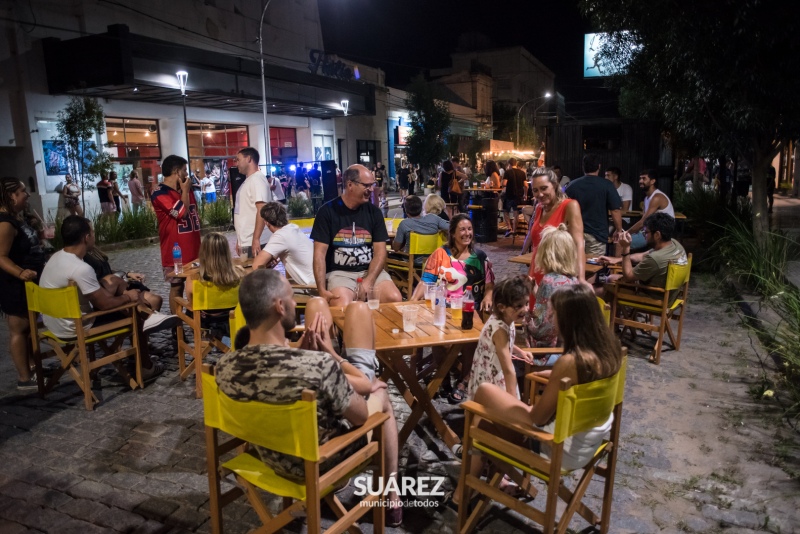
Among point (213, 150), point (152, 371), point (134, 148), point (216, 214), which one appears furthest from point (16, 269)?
point (213, 150)

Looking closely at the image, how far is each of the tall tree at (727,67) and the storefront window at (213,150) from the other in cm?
1672

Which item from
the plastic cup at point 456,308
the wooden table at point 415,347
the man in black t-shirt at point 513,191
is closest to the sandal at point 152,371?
the wooden table at point 415,347

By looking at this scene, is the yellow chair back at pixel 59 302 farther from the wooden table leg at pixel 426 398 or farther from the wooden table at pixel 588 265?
the wooden table at pixel 588 265

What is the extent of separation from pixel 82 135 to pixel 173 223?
1102 cm

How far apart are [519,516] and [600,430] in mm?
786

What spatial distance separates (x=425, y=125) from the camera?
34.1 m

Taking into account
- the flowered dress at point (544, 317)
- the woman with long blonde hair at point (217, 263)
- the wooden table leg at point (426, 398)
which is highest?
the woman with long blonde hair at point (217, 263)

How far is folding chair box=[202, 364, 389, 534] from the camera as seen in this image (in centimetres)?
216

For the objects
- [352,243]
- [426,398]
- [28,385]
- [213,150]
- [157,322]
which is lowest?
[28,385]

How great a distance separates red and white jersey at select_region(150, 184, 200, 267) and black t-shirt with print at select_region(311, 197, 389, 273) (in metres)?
1.86

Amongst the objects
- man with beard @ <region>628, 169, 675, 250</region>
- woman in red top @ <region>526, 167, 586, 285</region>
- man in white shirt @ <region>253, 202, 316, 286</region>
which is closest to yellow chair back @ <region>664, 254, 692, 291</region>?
woman in red top @ <region>526, 167, 586, 285</region>

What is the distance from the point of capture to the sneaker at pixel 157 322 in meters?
4.94

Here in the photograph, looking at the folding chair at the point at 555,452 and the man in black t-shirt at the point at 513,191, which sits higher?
the man in black t-shirt at the point at 513,191

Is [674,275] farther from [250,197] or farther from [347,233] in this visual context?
[250,197]
